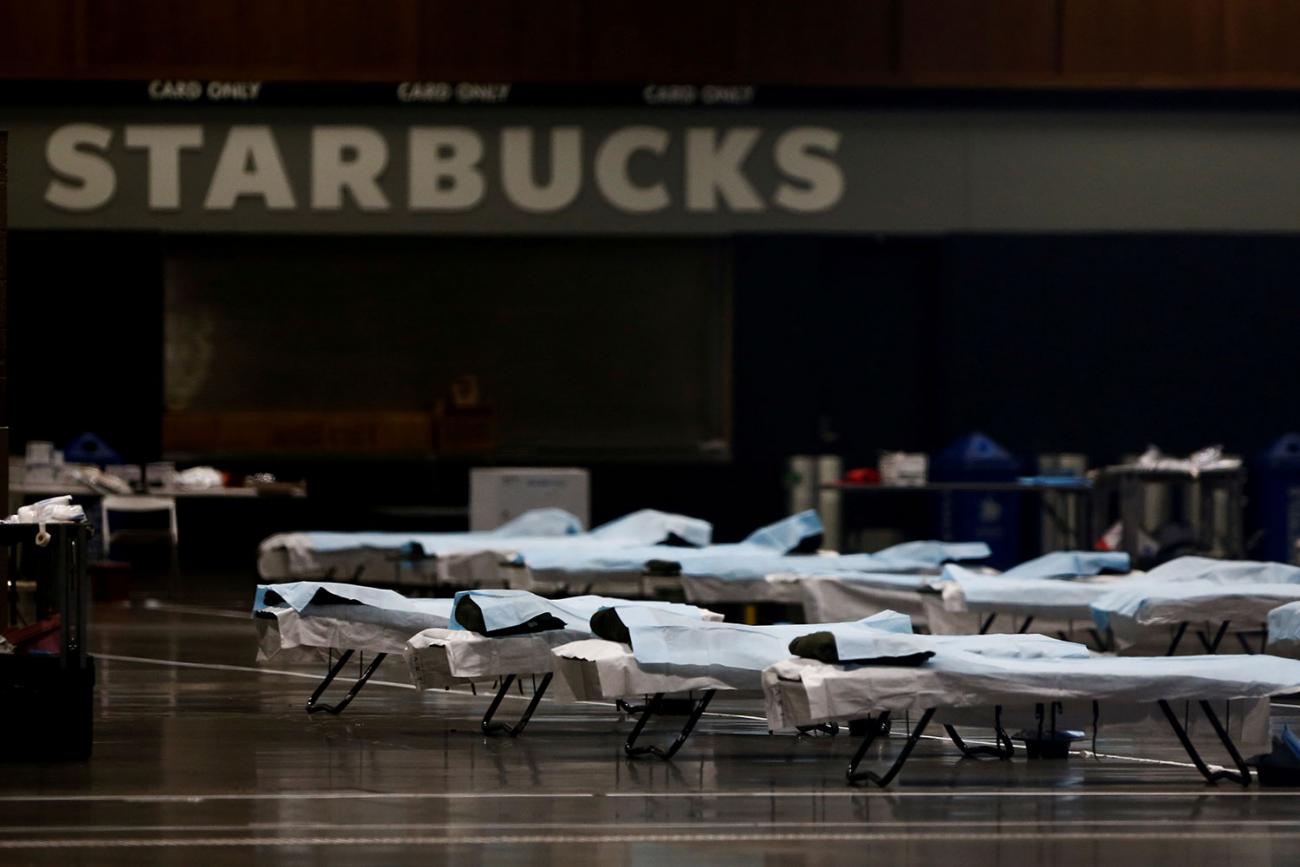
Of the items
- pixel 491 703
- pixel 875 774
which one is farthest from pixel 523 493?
pixel 875 774

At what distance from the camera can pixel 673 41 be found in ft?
55.3

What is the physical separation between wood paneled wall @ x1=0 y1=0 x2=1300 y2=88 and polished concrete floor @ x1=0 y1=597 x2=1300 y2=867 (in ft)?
29.2

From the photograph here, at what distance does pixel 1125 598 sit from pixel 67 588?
4816mm

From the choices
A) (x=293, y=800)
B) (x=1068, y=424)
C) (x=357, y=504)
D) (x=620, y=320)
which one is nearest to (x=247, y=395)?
(x=357, y=504)


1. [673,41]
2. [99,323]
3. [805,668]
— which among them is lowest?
[805,668]

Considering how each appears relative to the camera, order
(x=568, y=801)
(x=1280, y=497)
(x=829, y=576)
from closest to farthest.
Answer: (x=568, y=801), (x=829, y=576), (x=1280, y=497)

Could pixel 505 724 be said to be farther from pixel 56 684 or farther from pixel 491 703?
Result: pixel 56 684

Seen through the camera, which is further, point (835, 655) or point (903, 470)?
point (903, 470)

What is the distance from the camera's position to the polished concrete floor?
5.91 meters

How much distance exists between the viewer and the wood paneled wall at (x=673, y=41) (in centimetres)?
1673

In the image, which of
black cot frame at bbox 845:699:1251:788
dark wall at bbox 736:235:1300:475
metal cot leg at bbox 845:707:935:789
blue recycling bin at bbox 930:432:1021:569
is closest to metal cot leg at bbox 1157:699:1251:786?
black cot frame at bbox 845:699:1251:788

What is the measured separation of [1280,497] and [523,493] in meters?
5.80

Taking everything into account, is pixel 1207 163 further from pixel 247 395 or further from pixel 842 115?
pixel 247 395

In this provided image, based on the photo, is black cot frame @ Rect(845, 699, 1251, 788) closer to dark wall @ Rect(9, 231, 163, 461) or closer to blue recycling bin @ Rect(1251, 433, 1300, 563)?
blue recycling bin @ Rect(1251, 433, 1300, 563)
